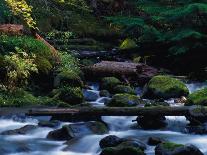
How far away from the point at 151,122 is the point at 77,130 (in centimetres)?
180

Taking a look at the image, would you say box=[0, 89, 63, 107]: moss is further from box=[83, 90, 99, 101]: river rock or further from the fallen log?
the fallen log

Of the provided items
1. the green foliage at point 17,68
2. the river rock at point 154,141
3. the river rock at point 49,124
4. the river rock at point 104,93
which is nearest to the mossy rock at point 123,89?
the river rock at point 104,93

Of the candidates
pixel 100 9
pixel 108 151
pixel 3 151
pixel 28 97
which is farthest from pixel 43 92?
pixel 100 9

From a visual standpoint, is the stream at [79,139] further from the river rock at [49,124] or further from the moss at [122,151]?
the moss at [122,151]

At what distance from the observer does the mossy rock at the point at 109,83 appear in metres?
15.0

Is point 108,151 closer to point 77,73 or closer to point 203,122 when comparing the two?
point 203,122

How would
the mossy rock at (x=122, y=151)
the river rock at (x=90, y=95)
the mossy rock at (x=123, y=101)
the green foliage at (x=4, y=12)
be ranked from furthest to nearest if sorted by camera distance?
the green foliage at (x=4, y=12), the river rock at (x=90, y=95), the mossy rock at (x=123, y=101), the mossy rock at (x=122, y=151)

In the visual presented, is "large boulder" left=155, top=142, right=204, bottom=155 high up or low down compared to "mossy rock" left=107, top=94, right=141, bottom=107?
up

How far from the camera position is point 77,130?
1051 centimetres

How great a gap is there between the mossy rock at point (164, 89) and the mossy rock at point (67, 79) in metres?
2.18

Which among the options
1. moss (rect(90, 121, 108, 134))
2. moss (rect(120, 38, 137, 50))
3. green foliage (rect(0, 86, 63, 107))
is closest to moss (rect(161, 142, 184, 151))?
moss (rect(90, 121, 108, 134))

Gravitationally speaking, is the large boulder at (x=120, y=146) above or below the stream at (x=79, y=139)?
above

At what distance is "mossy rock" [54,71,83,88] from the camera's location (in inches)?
569

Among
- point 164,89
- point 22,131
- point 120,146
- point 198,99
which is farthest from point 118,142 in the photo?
point 164,89
